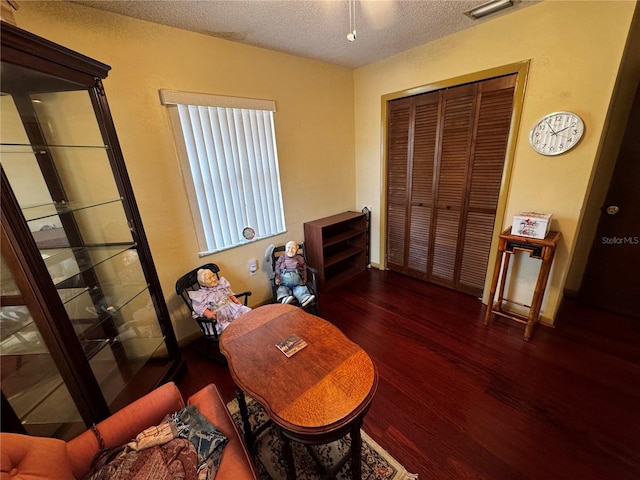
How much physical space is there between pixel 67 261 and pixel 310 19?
2.23m

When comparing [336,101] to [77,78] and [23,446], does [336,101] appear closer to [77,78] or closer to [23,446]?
[77,78]

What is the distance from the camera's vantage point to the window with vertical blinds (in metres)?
1.99

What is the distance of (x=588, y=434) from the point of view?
142 cm

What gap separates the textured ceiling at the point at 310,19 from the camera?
5.24ft

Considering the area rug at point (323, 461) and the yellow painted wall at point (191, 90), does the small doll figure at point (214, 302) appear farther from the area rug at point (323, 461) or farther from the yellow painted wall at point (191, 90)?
the area rug at point (323, 461)

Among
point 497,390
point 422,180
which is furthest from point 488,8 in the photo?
point 497,390

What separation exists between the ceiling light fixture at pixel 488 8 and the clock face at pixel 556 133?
0.85m

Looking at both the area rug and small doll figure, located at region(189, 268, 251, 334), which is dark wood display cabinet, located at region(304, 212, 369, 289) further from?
the area rug

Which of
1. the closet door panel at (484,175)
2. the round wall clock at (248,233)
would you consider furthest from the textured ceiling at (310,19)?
the round wall clock at (248,233)

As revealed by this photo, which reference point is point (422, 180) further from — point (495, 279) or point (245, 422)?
point (245, 422)

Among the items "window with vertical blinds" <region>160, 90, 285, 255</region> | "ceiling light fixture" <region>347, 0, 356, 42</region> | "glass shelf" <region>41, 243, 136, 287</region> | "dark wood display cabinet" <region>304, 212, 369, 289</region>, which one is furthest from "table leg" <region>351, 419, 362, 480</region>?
"ceiling light fixture" <region>347, 0, 356, 42</region>

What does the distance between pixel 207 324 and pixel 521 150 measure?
2894mm

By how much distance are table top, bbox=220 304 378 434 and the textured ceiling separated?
1994mm

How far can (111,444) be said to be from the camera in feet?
3.34
